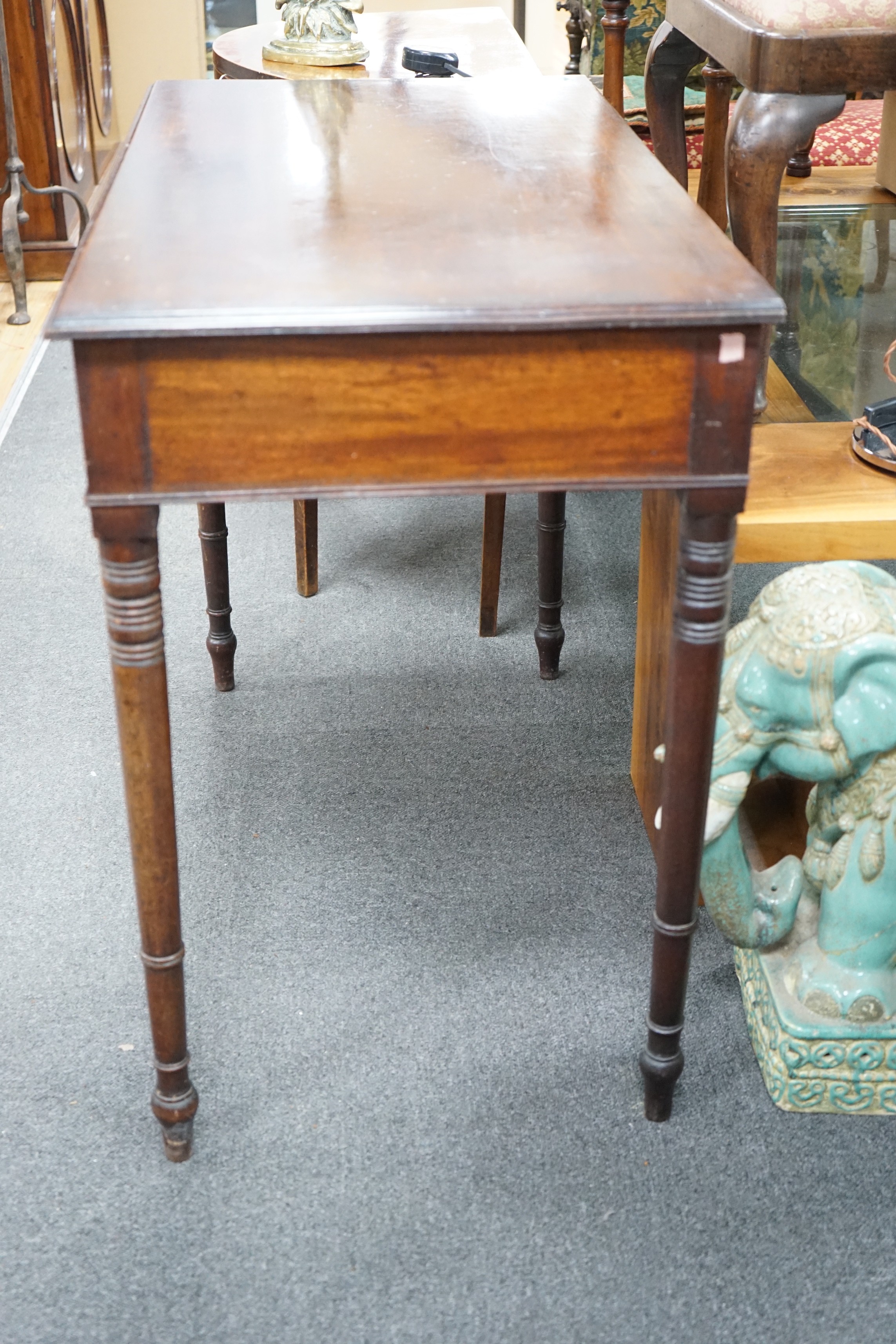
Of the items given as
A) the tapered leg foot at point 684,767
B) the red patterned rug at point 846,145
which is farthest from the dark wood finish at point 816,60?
the red patterned rug at point 846,145

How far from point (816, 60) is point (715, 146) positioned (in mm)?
987

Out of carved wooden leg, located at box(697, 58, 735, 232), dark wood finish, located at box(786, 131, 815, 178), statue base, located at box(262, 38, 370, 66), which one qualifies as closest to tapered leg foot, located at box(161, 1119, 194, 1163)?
statue base, located at box(262, 38, 370, 66)

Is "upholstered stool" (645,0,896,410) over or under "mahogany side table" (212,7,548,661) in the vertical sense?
over

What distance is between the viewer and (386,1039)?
49.4 inches

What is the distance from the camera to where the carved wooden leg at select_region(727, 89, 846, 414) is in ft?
4.44

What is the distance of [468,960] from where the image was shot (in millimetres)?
1346

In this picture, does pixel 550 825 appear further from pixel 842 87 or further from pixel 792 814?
pixel 842 87

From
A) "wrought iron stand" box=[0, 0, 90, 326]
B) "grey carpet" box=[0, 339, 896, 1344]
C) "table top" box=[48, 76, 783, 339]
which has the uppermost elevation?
"table top" box=[48, 76, 783, 339]

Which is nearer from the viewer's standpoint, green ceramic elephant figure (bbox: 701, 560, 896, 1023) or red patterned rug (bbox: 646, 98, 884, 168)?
green ceramic elephant figure (bbox: 701, 560, 896, 1023)

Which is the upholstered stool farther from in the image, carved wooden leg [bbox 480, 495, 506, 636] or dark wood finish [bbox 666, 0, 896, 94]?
carved wooden leg [bbox 480, 495, 506, 636]

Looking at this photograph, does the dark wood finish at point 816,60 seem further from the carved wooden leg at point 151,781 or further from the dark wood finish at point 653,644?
the carved wooden leg at point 151,781

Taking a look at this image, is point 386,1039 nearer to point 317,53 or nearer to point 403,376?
point 403,376

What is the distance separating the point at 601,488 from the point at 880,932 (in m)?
0.51

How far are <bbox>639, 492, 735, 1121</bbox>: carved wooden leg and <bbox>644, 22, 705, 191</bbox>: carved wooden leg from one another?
45.1 inches
